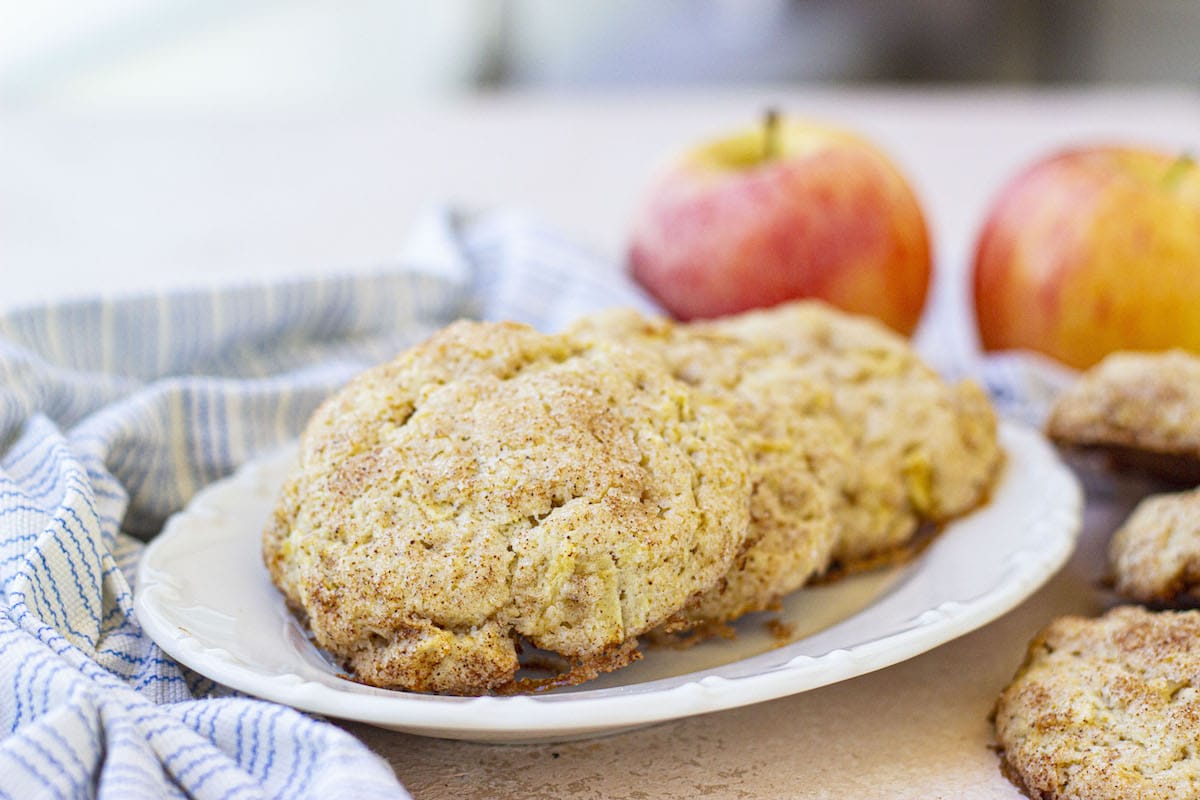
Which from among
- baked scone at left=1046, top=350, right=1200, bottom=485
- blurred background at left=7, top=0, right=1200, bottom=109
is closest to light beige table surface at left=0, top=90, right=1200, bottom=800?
baked scone at left=1046, top=350, right=1200, bottom=485

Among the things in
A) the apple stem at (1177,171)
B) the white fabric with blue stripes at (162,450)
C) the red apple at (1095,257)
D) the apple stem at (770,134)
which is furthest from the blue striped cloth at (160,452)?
the apple stem at (1177,171)

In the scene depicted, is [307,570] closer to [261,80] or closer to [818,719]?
[818,719]

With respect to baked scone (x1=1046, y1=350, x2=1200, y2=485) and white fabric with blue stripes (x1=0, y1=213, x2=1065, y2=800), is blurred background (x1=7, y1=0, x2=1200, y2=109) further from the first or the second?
baked scone (x1=1046, y1=350, x2=1200, y2=485)

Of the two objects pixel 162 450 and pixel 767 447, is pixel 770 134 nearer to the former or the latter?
pixel 767 447

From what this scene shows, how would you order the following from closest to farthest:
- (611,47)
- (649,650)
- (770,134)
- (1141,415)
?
(649,650) < (1141,415) < (770,134) < (611,47)

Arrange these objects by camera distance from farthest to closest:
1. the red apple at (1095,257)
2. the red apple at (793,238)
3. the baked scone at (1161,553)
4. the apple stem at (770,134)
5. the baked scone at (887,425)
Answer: the apple stem at (770,134) < the red apple at (793,238) < the red apple at (1095,257) < the baked scone at (887,425) < the baked scone at (1161,553)

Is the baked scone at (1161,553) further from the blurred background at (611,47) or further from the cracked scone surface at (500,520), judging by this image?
the blurred background at (611,47)

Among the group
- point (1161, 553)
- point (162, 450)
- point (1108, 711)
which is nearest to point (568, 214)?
point (162, 450)
